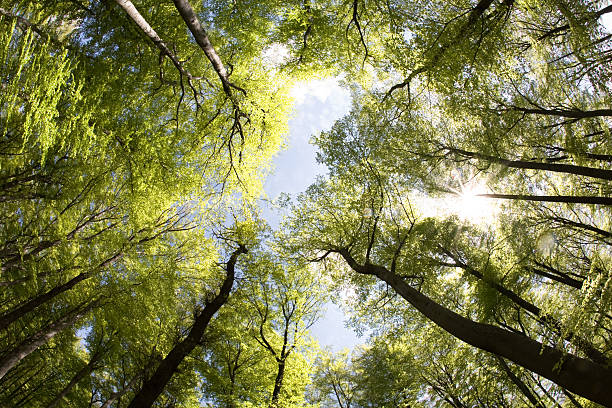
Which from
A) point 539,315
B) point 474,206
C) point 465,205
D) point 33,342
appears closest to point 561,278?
point 474,206

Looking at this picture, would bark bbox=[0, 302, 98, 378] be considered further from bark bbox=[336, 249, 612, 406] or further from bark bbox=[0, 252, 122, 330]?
bark bbox=[336, 249, 612, 406]

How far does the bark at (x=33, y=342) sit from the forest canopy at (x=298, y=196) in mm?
93

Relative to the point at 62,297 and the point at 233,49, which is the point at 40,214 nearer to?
the point at 62,297

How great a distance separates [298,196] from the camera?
10.4m

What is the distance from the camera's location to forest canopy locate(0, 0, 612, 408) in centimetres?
376

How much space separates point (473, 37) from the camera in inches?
183

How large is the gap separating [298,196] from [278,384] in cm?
579

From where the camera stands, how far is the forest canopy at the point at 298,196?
3762mm

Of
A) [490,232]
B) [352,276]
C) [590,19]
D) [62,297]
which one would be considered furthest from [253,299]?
[590,19]

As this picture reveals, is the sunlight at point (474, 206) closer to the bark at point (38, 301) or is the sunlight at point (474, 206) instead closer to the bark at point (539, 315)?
the bark at point (539, 315)

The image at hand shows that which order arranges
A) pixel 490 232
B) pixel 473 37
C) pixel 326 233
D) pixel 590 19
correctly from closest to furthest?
1. pixel 590 19
2. pixel 473 37
3. pixel 490 232
4. pixel 326 233

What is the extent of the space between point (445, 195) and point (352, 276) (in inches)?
150

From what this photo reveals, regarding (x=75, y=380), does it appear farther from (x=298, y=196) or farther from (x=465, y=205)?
(x=465, y=205)

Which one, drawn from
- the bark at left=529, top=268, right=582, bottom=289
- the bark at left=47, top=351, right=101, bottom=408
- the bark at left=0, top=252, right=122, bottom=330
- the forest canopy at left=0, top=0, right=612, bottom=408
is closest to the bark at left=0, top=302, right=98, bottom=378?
the forest canopy at left=0, top=0, right=612, bottom=408
